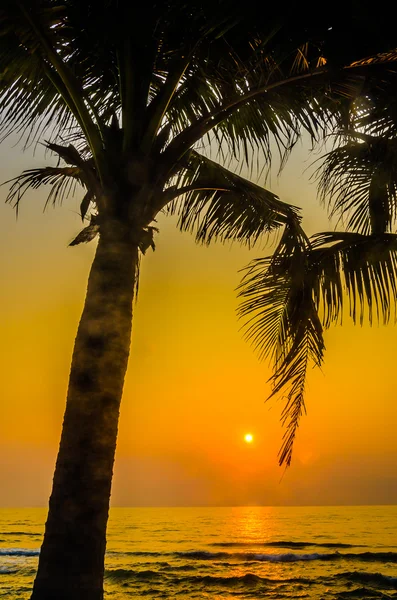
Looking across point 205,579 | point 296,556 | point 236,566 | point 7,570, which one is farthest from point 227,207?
point 296,556

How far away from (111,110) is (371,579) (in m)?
19.9

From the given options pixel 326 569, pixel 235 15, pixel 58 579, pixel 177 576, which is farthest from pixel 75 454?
pixel 326 569

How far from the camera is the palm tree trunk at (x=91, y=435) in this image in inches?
134

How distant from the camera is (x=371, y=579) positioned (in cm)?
1998

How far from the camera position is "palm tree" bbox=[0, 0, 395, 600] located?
11.6 ft

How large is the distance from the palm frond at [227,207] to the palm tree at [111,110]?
1.95 ft

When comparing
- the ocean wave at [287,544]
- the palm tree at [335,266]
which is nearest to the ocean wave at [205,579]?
the ocean wave at [287,544]

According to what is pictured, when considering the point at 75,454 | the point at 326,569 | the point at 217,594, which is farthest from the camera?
the point at 326,569

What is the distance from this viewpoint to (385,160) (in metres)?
5.29

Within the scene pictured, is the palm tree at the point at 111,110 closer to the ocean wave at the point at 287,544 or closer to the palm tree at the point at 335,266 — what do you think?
the palm tree at the point at 335,266

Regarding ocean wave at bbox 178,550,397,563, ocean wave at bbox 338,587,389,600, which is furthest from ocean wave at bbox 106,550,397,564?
ocean wave at bbox 338,587,389,600

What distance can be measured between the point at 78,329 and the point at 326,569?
22296mm

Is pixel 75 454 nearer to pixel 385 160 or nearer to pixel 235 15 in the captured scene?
pixel 235 15

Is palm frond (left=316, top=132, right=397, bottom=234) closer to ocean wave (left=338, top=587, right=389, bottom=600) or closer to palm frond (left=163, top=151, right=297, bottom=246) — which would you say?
palm frond (left=163, top=151, right=297, bottom=246)
